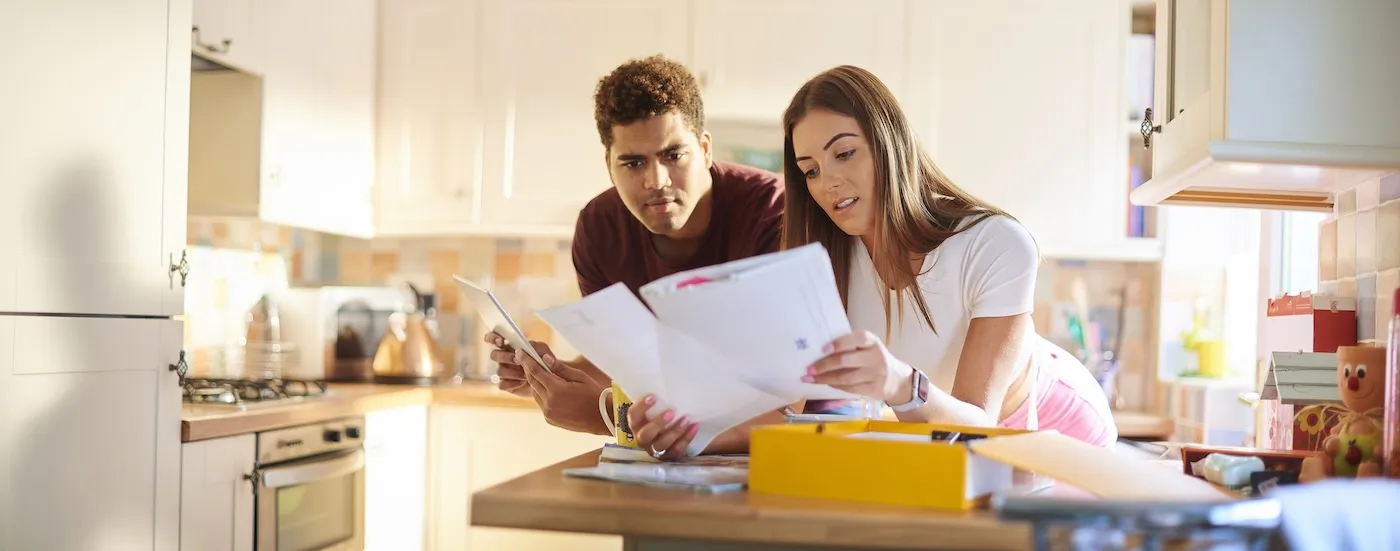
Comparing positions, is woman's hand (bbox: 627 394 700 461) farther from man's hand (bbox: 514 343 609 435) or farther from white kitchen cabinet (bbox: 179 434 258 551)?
white kitchen cabinet (bbox: 179 434 258 551)

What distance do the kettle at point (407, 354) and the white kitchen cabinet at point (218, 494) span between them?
100 centimetres

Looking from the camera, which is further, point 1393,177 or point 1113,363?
point 1113,363

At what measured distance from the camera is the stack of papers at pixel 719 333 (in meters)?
1.12

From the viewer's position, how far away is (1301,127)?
1.41 meters

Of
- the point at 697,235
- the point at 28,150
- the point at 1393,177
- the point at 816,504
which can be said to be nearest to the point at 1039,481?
the point at 816,504

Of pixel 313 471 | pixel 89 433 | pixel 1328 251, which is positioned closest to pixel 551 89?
pixel 313 471

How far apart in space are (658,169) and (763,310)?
37.3 inches

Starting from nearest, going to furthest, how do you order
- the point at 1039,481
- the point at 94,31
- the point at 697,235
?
1. the point at 1039,481
2. the point at 94,31
3. the point at 697,235

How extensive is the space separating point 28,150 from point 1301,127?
1.89 metres

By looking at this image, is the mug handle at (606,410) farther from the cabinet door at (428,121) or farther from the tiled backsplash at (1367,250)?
the cabinet door at (428,121)

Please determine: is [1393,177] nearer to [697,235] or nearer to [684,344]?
[684,344]

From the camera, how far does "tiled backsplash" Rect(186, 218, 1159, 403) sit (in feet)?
11.2

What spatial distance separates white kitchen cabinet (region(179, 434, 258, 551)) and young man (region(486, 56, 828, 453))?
81cm

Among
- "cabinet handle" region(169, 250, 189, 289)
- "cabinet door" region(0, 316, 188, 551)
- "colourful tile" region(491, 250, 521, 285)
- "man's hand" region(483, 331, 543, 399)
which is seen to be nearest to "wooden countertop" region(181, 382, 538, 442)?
"cabinet door" region(0, 316, 188, 551)
